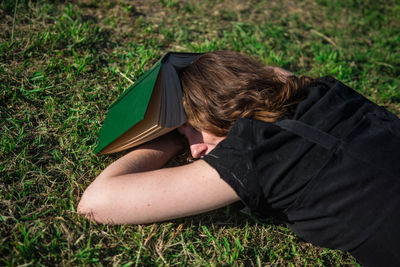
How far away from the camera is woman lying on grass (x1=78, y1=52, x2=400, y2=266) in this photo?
1485 mm

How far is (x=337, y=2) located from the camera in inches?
Answer: 167

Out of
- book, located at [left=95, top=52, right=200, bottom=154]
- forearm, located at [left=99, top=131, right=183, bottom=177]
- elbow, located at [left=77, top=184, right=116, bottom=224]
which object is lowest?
elbow, located at [left=77, top=184, right=116, bottom=224]

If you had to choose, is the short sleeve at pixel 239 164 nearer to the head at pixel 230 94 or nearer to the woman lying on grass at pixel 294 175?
the woman lying on grass at pixel 294 175

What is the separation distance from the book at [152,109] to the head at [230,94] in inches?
2.7

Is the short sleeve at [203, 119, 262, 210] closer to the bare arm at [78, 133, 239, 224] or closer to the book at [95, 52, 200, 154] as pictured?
the bare arm at [78, 133, 239, 224]

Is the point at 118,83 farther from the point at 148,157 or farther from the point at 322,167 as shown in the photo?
the point at 322,167

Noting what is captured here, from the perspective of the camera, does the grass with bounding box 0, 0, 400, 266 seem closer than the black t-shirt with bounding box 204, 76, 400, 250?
No

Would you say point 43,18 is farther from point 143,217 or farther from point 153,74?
point 143,217

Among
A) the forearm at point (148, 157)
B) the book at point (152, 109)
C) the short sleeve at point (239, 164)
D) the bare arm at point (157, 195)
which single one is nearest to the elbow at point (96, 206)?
the bare arm at point (157, 195)

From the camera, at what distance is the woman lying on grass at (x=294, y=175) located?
1.49 meters

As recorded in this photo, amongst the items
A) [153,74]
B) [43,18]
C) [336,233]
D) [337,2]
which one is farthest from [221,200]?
[337,2]

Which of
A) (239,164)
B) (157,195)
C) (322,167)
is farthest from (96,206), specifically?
(322,167)

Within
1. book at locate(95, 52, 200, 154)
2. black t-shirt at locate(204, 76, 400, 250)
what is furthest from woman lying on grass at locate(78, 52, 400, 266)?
book at locate(95, 52, 200, 154)

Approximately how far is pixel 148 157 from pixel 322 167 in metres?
1.02
